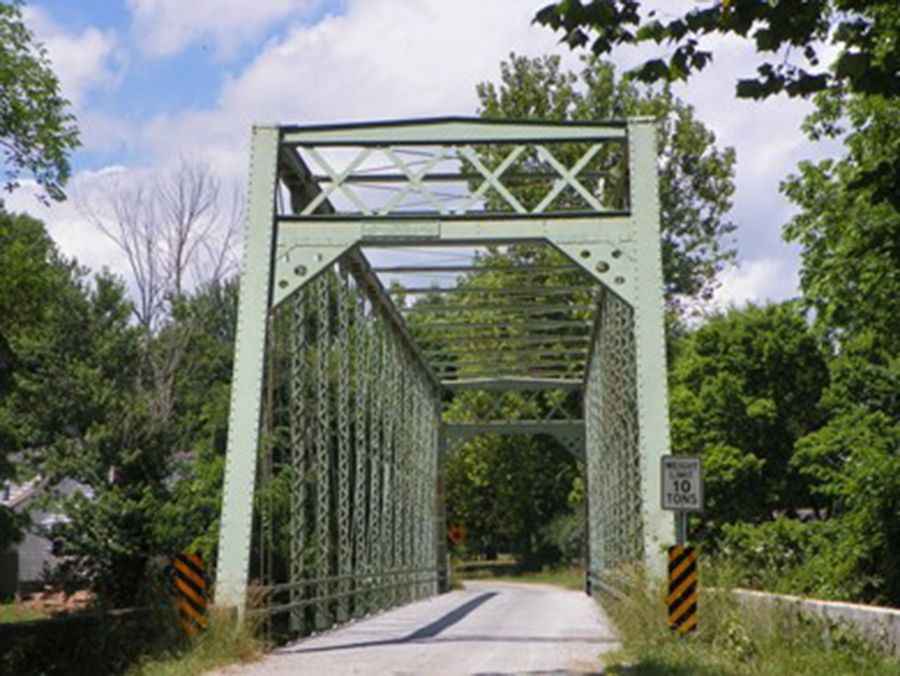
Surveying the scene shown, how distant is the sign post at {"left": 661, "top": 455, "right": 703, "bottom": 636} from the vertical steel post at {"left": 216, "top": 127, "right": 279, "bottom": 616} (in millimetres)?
4849

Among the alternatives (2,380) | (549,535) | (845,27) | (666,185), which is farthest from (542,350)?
(549,535)

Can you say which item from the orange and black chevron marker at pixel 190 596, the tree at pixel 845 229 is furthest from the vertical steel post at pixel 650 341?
the orange and black chevron marker at pixel 190 596

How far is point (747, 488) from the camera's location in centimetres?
2931

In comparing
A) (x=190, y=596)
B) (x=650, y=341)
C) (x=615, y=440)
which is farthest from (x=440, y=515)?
(x=190, y=596)

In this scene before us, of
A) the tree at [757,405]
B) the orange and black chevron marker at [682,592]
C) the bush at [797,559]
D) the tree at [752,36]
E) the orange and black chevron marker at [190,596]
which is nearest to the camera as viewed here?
the tree at [752,36]

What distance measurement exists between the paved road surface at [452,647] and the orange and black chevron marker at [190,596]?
87 cm

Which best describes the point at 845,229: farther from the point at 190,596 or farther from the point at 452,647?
the point at 190,596

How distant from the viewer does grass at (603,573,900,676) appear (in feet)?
30.3

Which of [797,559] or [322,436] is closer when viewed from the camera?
[322,436]

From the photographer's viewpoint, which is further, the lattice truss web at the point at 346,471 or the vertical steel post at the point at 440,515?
the vertical steel post at the point at 440,515

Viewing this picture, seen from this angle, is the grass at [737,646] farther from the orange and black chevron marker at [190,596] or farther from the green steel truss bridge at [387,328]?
the orange and black chevron marker at [190,596]

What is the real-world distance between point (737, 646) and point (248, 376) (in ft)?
21.7

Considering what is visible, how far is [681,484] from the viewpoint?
12.2 metres

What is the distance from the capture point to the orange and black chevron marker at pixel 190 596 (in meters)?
12.6
